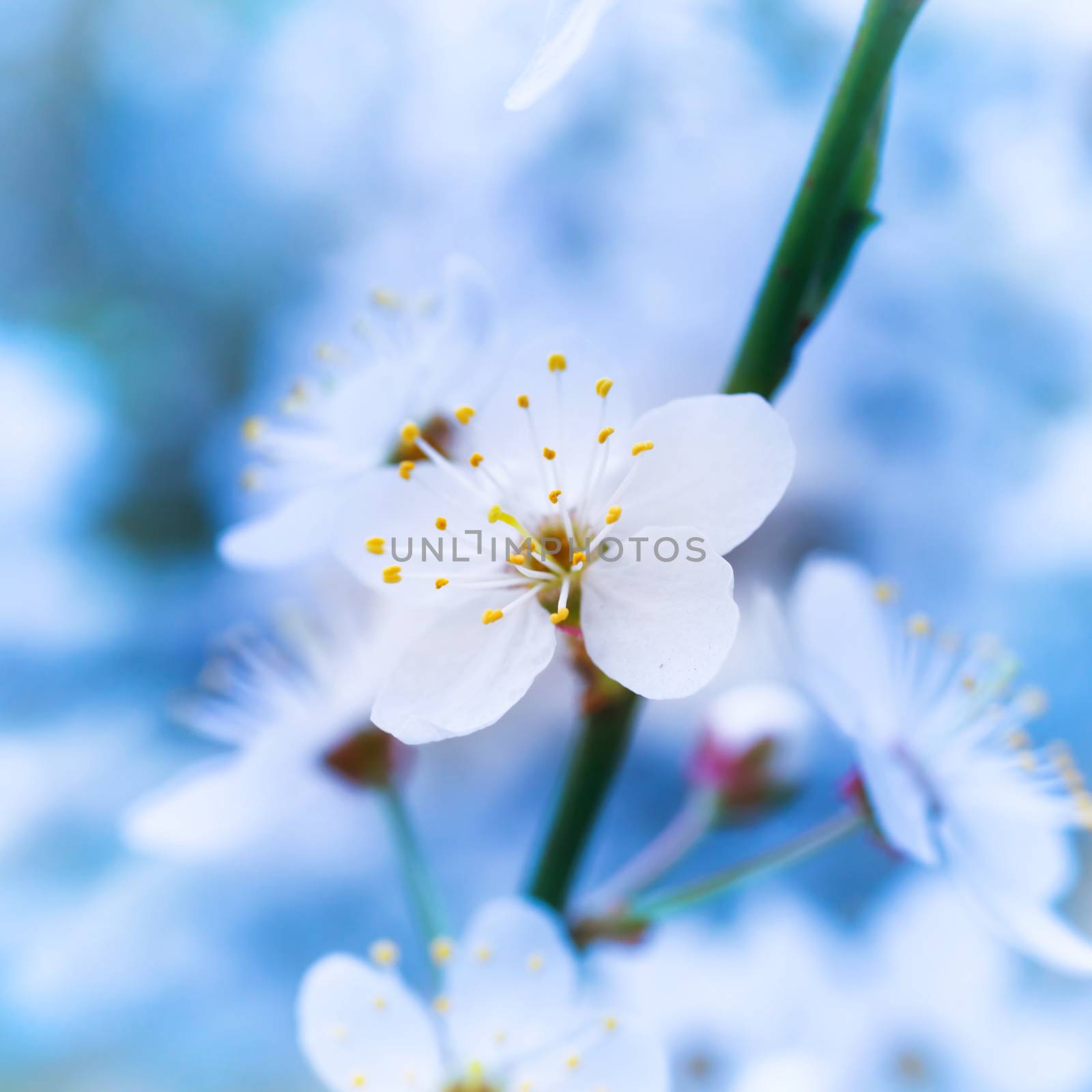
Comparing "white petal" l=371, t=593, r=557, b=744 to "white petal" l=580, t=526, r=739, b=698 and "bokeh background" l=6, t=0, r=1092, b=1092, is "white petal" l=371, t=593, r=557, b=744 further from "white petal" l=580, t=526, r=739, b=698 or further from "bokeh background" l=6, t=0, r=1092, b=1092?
"bokeh background" l=6, t=0, r=1092, b=1092

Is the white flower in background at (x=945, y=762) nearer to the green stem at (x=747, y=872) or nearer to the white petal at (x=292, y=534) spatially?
the green stem at (x=747, y=872)

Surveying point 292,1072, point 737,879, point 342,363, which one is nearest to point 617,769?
point 737,879

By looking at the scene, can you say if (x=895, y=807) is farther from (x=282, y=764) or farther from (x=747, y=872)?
(x=282, y=764)

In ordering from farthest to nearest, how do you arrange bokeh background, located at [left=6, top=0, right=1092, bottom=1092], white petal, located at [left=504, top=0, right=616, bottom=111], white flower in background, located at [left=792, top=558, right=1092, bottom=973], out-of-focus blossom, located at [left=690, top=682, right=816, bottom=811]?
bokeh background, located at [left=6, top=0, right=1092, bottom=1092], out-of-focus blossom, located at [left=690, top=682, right=816, bottom=811], white flower in background, located at [left=792, top=558, right=1092, bottom=973], white petal, located at [left=504, top=0, right=616, bottom=111]

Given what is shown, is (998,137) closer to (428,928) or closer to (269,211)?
(269,211)

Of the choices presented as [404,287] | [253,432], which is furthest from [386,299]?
[404,287]

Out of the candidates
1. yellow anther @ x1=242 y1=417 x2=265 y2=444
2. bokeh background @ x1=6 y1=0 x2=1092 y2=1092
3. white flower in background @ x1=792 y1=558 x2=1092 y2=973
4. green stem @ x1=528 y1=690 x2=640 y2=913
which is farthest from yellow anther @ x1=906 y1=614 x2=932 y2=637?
bokeh background @ x1=6 y1=0 x2=1092 y2=1092

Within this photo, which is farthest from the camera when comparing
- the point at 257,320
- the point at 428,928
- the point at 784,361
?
the point at 257,320
